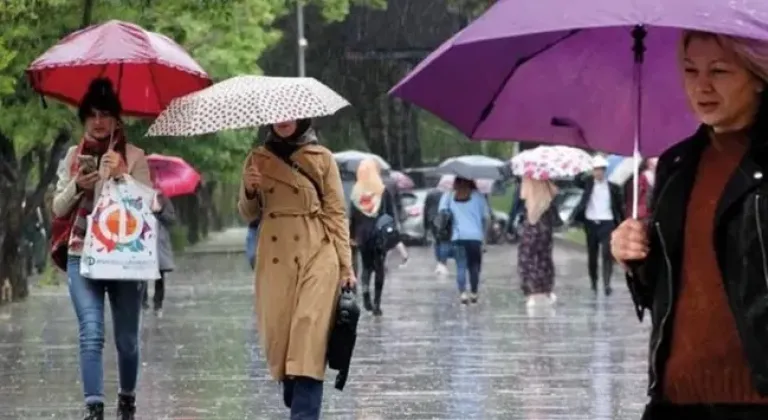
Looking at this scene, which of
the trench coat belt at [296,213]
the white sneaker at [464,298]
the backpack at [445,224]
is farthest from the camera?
the backpack at [445,224]

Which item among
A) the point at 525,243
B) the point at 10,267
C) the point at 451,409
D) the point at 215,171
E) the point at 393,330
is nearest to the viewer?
the point at 451,409

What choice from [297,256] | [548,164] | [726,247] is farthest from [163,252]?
[726,247]

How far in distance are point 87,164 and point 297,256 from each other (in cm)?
115

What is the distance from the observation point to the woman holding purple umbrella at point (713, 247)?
180 inches

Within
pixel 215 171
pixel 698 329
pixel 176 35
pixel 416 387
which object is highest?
pixel 698 329

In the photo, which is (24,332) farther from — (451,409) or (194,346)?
(451,409)

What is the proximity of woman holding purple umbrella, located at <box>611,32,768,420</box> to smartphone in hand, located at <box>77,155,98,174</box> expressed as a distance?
4.50 meters

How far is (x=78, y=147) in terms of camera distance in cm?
911

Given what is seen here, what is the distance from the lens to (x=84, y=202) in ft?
29.8

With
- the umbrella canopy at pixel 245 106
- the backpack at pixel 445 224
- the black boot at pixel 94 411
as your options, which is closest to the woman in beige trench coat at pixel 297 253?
the umbrella canopy at pixel 245 106

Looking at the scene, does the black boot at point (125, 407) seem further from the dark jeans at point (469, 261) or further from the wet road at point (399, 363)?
the dark jeans at point (469, 261)

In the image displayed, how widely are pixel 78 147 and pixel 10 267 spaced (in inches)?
545

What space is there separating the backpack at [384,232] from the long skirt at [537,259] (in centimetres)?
209

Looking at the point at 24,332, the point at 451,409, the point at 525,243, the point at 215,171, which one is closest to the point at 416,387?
the point at 451,409
